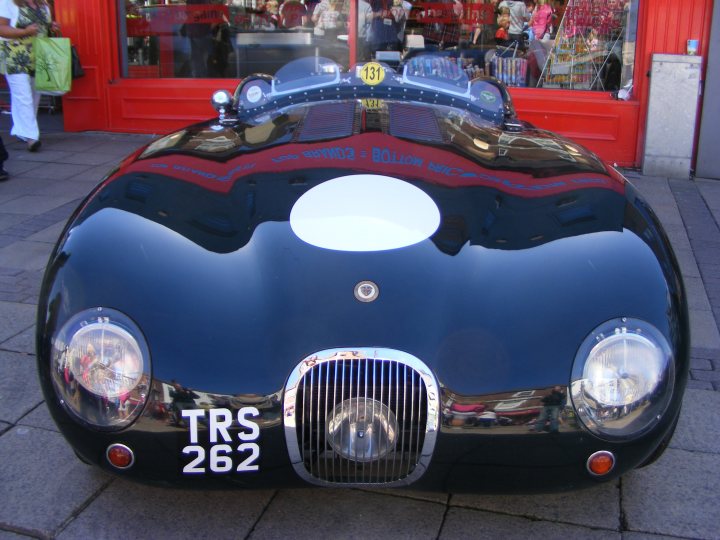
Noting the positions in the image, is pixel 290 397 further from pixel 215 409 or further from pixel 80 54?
pixel 80 54

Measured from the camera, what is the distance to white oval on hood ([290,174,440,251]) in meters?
2.35

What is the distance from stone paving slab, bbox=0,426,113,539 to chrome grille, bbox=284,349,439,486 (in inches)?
28.5

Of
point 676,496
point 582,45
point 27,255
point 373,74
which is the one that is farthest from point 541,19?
point 676,496

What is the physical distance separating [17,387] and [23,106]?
16.0ft

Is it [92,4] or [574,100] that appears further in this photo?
[92,4]

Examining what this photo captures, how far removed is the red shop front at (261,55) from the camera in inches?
281

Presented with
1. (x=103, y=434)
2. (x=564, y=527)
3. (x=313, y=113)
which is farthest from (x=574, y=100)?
(x=103, y=434)

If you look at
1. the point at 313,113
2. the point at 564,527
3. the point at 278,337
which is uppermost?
the point at 313,113

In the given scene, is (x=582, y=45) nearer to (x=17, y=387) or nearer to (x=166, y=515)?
(x=17, y=387)

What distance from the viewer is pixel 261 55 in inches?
328

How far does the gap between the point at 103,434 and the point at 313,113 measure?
5.69ft

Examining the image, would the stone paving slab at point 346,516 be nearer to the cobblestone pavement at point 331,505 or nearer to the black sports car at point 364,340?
the cobblestone pavement at point 331,505

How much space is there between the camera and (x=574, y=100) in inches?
288

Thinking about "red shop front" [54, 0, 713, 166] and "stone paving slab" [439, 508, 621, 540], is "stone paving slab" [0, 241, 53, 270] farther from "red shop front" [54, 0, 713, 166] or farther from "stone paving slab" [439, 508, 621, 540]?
"red shop front" [54, 0, 713, 166]
